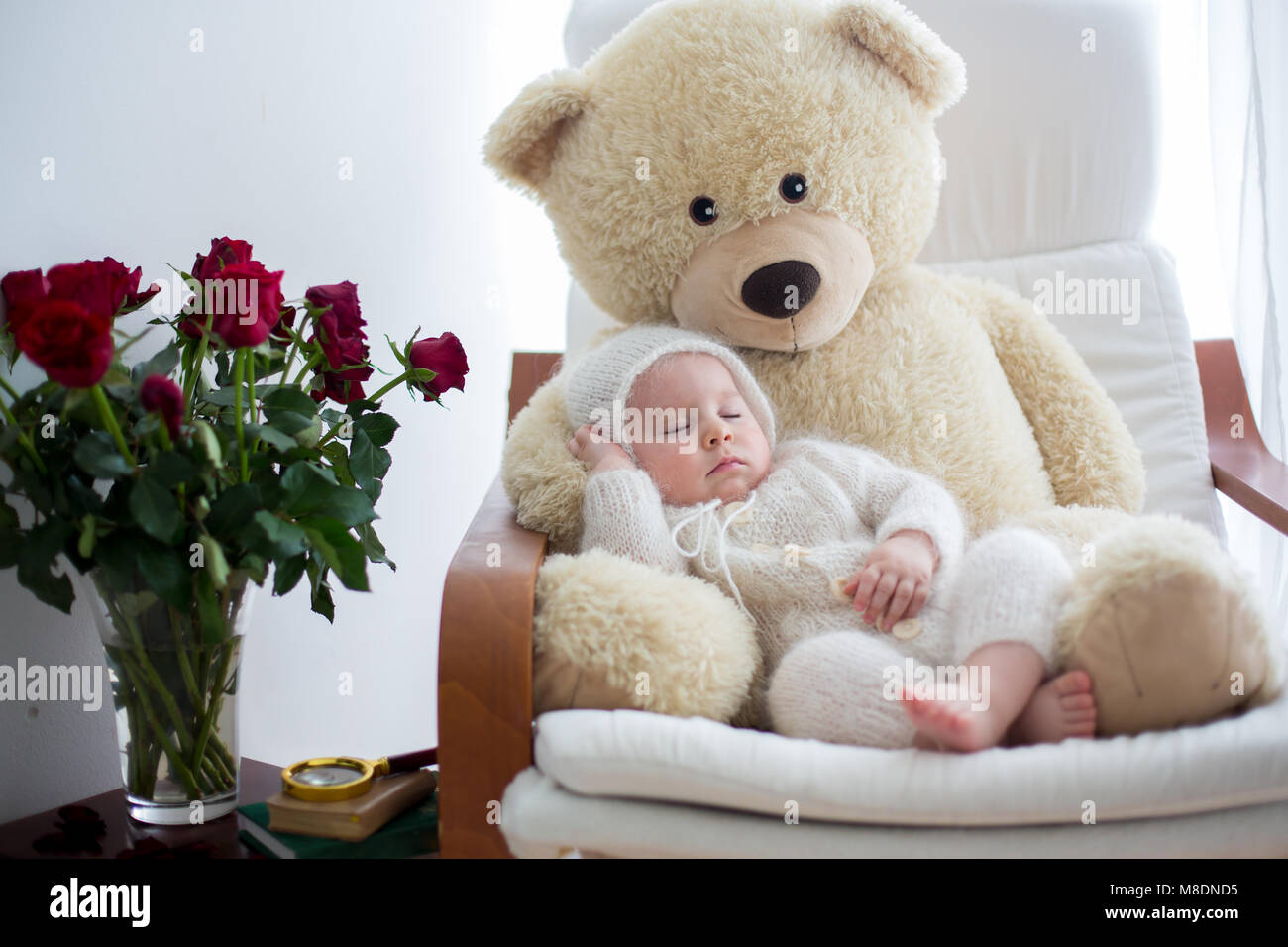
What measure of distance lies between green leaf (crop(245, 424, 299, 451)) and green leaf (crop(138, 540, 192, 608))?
11 cm

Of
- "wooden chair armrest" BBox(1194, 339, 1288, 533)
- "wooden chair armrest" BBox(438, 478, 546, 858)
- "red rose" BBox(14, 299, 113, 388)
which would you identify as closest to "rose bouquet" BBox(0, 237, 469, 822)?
"red rose" BBox(14, 299, 113, 388)

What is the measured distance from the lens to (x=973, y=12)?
4.66 ft

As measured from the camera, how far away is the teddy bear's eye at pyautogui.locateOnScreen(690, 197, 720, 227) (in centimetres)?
112

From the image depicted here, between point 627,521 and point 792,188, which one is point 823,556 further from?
point 792,188

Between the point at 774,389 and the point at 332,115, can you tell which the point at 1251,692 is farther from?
the point at 332,115

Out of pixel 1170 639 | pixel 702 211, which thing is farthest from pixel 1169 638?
pixel 702 211

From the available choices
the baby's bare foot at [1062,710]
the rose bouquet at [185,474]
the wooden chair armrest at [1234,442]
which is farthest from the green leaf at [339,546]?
the wooden chair armrest at [1234,442]

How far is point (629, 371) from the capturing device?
3.56ft

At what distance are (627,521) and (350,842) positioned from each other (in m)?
0.38

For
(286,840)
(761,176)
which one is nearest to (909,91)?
(761,176)

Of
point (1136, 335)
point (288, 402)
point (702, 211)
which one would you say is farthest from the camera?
point (1136, 335)

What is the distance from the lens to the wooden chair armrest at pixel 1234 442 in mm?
1221

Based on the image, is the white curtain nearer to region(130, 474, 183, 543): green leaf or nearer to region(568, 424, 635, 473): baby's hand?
region(568, 424, 635, 473): baby's hand

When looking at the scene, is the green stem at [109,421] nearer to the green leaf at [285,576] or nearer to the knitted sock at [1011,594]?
the green leaf at [285,576]
